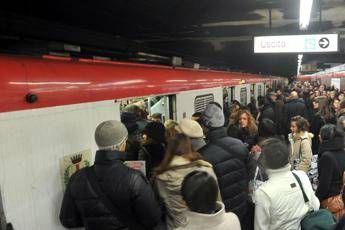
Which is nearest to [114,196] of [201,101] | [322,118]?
[201,101]

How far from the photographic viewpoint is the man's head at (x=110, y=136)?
7.97ft

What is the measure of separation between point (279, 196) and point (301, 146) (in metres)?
2.33

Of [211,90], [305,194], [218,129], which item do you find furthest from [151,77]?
[211,90]

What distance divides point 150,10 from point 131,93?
1.66 meters

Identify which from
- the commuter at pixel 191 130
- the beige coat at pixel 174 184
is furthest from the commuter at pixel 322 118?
the beige coat at pixel 174 184

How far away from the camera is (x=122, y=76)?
3.63 m

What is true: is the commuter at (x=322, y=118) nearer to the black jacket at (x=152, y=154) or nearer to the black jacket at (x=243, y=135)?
the black jacket at (x=243, y=135)

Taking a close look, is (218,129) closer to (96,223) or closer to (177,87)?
(96,223)

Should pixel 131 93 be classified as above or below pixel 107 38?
below

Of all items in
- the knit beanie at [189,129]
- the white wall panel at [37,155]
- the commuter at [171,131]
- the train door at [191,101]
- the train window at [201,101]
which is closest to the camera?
the white wall panel at [37,155]

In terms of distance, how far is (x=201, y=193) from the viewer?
1.89 metres

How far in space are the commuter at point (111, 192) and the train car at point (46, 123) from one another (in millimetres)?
205

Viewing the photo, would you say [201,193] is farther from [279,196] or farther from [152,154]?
[152,154]

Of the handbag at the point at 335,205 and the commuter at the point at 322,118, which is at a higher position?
the commuter at the point at 322,118
